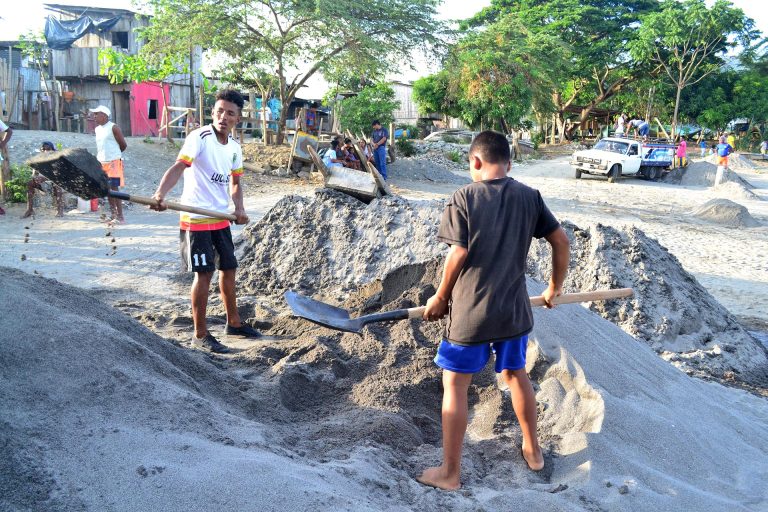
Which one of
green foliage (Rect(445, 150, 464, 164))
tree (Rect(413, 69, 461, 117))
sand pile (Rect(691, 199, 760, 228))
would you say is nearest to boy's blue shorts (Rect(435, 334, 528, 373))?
sand pile (Rect(691, 199, 760, 228))

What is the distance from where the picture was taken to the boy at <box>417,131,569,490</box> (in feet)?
8.42

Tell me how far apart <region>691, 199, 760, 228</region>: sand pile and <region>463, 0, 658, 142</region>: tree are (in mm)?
21370

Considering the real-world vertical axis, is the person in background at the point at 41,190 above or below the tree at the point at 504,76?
below

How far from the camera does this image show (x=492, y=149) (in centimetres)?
266

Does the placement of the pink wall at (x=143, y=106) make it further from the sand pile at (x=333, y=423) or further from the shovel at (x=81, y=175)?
the sand pile at (x=333, y=423)

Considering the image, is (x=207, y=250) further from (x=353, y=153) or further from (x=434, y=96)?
(x=434, y=96)

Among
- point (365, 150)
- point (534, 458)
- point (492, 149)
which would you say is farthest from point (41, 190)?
point (534, 458)

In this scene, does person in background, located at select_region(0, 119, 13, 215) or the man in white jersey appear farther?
person in background, located at select_region(0, 119, 13, 215)

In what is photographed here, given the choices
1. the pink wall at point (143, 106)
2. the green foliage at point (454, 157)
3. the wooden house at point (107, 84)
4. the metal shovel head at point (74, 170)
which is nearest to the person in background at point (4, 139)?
the metal shovel head at point (74, 170)

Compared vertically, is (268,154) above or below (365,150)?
below

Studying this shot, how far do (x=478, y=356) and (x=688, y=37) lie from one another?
34.2 metres

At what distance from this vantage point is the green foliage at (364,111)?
19781 mm

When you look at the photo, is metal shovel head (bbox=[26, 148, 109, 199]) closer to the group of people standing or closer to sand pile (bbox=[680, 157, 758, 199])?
the group of people standing

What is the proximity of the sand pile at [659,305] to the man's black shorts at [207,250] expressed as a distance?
8.81 ft
